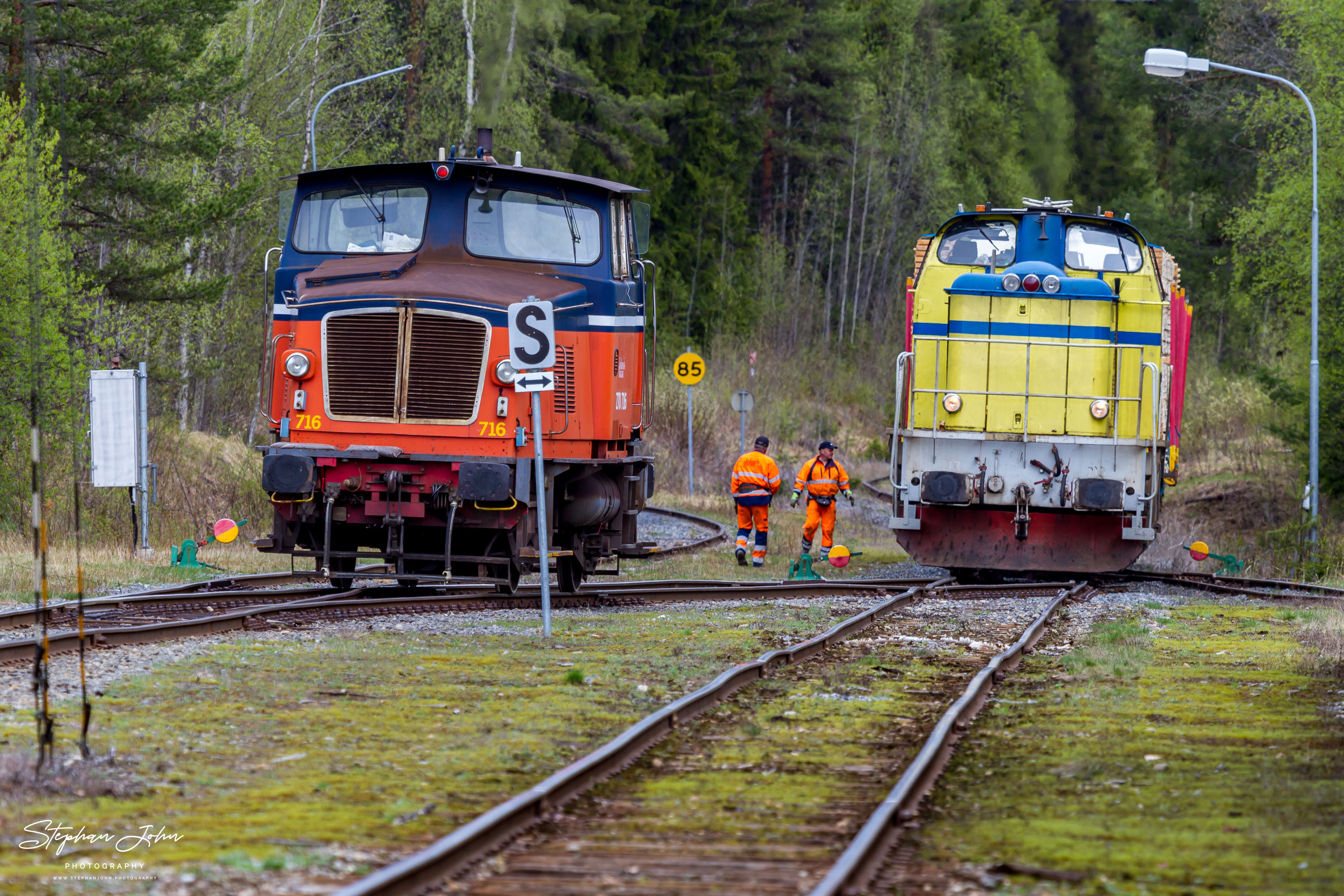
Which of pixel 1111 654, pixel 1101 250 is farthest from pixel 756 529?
pixel 1111 654

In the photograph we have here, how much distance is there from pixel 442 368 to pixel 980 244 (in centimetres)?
718

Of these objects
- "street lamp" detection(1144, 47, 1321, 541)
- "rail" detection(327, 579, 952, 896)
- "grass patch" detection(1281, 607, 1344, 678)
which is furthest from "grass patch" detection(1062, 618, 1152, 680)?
"street lamp" detection(1144, 47, 1321, 541)

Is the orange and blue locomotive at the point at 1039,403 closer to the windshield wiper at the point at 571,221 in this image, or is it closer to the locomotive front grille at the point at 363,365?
the windshield wiper at the point at 571,221

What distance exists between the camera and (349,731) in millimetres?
7582

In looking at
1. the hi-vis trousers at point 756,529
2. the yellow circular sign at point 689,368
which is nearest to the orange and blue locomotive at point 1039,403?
the hi-vis trousers at point 756,529

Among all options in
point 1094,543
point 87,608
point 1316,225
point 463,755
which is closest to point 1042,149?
point 1316,225

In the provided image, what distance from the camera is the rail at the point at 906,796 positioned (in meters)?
5.05

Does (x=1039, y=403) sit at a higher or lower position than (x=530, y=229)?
lower

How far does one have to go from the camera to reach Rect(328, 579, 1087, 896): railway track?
5059mm

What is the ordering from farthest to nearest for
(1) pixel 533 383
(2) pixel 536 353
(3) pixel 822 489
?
1. (3) pixel 822 489
2. (2) pixel 536 353
3. (1) pixel 533 383

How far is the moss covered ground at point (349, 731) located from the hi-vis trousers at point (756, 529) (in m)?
7.27

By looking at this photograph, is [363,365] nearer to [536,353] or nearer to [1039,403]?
[536,353]

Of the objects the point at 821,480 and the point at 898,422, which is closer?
the point at 898,422

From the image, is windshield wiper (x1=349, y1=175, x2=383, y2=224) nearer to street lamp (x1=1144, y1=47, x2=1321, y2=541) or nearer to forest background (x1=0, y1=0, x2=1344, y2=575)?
forest background (x1=0, y1=0, x2=1344, y2=575)
